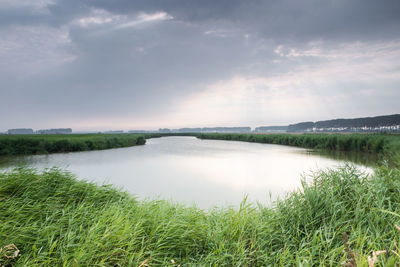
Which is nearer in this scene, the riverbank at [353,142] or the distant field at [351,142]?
the riverbank at [353,142]

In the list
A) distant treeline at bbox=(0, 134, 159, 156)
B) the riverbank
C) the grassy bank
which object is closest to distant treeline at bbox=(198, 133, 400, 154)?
the riverbank

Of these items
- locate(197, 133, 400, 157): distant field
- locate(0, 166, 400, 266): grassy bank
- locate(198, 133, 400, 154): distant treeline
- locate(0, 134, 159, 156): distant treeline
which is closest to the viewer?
locate(0, 166, 400, 266): grassy bank

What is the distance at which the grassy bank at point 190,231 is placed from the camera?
2.13 m

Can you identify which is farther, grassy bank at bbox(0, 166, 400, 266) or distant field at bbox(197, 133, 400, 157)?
distant field at bbox(197, 133, 400, 157)

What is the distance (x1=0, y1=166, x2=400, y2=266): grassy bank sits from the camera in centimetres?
213

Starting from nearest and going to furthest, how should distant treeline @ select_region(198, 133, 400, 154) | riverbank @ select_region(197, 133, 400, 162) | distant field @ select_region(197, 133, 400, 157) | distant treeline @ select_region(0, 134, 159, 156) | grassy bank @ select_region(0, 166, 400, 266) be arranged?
grassy bank @ select_region(0, 166, 400, 266) → riverbank @ select_region(197, 133, 400, 162) → distant field @ select_region(197, 133, 400, 157) → distant treeline @ select_region(198, 133, 400, 154) → distant treeline @ select_region(0, 134, 159, 156)

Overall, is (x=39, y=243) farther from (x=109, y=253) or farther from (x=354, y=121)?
(x=354, y=121)

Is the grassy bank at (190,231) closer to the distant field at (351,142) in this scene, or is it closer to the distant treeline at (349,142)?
the distant field at (351,142)

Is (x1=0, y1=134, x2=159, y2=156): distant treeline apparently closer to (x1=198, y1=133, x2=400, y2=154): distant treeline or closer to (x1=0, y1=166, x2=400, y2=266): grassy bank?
(x1=0, y1=166, x2=400, y2=266): grassy bank

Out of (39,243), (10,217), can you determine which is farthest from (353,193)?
(10,217)

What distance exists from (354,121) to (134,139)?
88.3m

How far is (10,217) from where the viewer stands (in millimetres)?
2555

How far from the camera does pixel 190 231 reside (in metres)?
2.63

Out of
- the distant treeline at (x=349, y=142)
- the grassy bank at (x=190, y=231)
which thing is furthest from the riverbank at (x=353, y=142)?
the grassy bank at (x=190, y=231)
